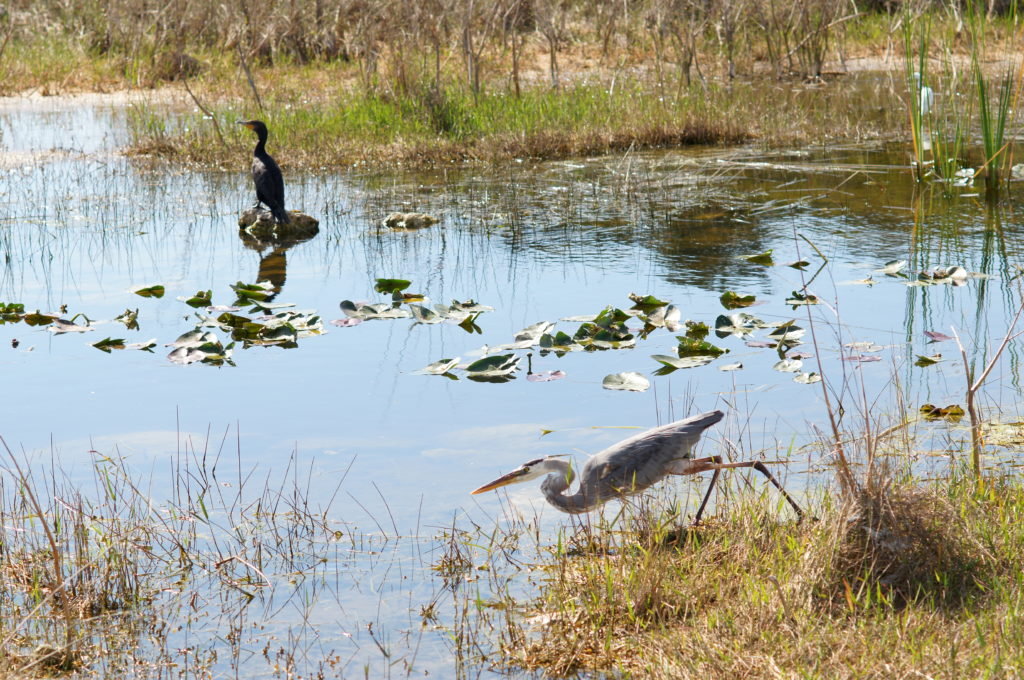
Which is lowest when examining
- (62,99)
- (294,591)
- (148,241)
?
(294,591)

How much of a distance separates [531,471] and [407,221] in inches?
203

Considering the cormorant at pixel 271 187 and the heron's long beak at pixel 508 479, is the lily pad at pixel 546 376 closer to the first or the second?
the heron's long beak at pixel 508 479

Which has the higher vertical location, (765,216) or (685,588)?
(765,216)

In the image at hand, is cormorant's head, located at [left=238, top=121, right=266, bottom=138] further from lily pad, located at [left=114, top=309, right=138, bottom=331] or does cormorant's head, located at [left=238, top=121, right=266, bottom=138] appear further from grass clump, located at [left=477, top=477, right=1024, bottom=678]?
grass clump, located at [left=477, top=477, right=1024, bottom=678]

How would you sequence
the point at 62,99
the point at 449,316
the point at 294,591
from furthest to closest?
1. the point at 62,99
2. the point at 449,316
3. the point at 294,591

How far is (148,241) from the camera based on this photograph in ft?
27.2

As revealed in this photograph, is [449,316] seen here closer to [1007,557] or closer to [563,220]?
[563,220]

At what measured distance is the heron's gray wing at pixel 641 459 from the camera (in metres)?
3.42

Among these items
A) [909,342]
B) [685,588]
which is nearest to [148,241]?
[909,342]

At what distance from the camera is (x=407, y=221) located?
27.7 ft

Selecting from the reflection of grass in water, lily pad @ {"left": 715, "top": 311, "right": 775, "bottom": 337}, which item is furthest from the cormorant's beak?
lily pad @ {"left": 715, "top": 311, "right": 775, "bottom": 337}

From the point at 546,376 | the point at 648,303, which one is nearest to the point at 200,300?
the point at 546,376

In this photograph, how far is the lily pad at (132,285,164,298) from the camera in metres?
6.72

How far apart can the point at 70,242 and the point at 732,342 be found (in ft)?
17.5
